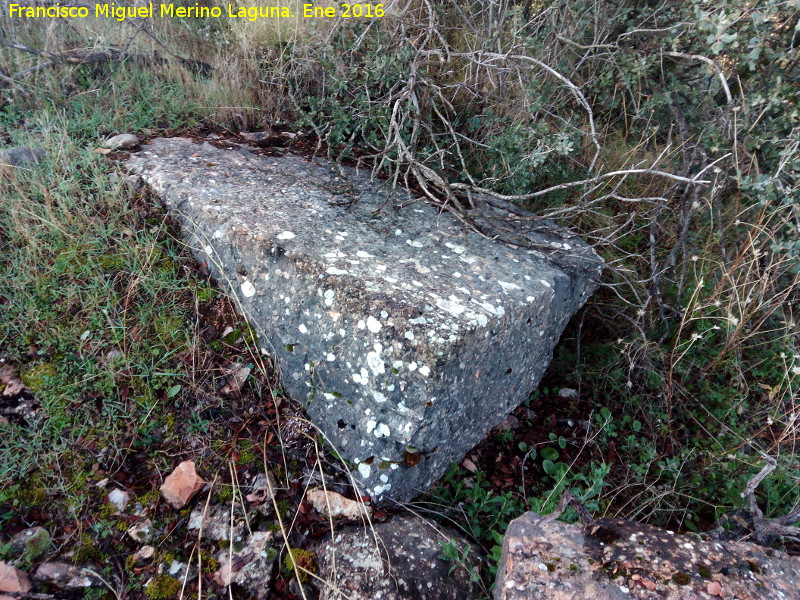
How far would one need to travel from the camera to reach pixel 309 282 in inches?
74.9

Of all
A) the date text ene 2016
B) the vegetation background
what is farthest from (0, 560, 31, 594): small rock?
the date text ene 2016

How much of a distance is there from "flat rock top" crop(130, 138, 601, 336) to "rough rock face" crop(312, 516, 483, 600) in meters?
0.72

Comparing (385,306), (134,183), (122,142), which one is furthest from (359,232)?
(122,142)

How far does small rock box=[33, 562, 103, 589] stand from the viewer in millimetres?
1493

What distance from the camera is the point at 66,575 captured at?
59.5 inches

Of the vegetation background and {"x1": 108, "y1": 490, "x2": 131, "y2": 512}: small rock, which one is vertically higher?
the vegetation background

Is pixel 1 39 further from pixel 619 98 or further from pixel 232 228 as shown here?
pixel 619 98

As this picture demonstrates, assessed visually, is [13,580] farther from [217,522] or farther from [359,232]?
[359,232]

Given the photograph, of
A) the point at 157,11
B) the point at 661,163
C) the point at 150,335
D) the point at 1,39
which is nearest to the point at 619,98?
the point at 661,163

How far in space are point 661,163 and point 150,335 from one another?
2838mm

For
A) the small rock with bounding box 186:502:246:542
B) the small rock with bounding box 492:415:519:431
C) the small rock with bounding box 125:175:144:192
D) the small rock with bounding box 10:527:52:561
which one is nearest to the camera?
the small rock with bounding box 10:527:52:561

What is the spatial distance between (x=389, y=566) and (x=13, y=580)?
1.04m

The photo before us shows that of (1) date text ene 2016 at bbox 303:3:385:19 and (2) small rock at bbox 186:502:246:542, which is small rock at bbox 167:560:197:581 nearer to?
(2) small rock at bbox 186:502:246:542

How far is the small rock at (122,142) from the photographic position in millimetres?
2711
